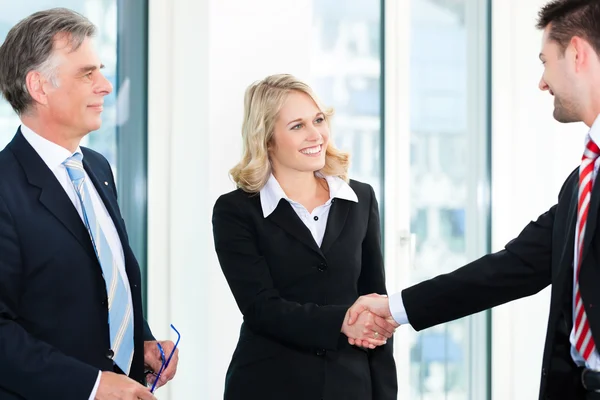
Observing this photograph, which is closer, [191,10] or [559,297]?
[559,297]

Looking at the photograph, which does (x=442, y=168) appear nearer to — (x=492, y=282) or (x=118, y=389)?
(x=492, y=282)

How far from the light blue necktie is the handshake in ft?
2.28

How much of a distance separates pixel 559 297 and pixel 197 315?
62.8 inches

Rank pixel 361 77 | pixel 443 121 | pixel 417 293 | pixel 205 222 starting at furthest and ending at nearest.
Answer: pixel 443 121 → pixel 361 77 → pixel 205 222 → pixel 417 293

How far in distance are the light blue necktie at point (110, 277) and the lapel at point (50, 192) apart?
3cm

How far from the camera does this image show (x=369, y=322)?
2.55m

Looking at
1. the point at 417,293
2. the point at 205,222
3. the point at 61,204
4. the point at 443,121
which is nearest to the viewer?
the point at 61,204

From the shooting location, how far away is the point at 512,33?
462 cm

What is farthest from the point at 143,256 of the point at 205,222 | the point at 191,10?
the point at 191,10

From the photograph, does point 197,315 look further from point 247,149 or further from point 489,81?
point 489,81

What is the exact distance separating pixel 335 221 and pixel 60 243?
0.97 m

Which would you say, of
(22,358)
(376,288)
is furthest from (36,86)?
(376,288)

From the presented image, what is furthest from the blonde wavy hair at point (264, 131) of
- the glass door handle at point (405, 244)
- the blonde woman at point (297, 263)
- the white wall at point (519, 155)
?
the white wall at point (519, 155)

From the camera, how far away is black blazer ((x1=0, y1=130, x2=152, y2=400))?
185 centimetres
